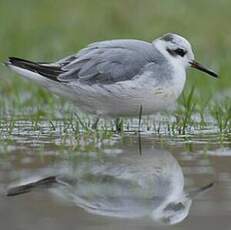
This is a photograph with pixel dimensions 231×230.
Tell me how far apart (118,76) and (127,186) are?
212 cm

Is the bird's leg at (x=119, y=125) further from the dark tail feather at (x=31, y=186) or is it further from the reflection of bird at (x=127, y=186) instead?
the dark tail feather at (x=31, y=186)

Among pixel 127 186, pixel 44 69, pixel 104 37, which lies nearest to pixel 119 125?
pixel 44 69

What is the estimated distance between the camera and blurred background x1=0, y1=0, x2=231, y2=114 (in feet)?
43.2

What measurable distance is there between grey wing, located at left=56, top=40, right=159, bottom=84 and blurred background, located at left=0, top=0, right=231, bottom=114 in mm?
3318

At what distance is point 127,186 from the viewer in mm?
6457

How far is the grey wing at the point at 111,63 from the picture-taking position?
8.47 meters

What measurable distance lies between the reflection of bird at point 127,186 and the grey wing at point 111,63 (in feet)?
3.66

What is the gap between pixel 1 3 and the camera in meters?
15.0

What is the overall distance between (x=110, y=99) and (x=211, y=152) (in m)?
1.16

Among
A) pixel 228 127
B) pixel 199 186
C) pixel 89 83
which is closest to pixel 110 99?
pixel 89 83

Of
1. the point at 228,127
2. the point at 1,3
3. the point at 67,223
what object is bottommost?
the point at 67,223

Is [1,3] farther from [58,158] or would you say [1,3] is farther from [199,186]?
[199,186]

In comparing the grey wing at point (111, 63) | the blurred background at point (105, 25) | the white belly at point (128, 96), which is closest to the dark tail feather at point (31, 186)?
the white belly at point (128, 96)

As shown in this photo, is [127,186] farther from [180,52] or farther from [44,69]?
[180,52]
